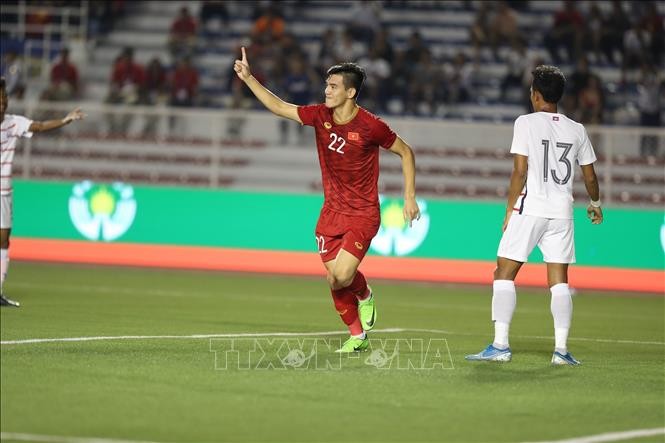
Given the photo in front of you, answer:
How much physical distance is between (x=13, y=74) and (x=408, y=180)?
18766 millimetres

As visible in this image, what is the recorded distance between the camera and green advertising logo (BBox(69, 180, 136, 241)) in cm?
2342

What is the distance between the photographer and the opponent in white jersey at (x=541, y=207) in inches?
428

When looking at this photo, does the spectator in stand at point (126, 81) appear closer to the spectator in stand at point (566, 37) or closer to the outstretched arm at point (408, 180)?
the spectator in stand at point (566, 37)

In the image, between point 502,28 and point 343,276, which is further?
point 502,28

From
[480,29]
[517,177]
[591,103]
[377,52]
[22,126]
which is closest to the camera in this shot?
[517,177]

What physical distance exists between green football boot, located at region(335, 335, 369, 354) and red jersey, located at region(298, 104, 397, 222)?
3.53ft

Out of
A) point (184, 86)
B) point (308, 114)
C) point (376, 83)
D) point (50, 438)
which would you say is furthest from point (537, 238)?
point (184, 86)

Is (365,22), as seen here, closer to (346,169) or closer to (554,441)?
(346,169)

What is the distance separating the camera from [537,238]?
36.1 feet

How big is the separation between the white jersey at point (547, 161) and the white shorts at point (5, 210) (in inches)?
263

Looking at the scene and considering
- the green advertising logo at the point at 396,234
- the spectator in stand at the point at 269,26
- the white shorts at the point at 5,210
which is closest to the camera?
the white shorts at the point at 5,210

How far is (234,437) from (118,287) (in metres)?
11.5

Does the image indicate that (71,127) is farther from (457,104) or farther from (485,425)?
(485,425)

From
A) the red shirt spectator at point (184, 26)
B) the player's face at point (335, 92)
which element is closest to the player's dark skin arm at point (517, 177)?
the player's face at point (335, 92)
